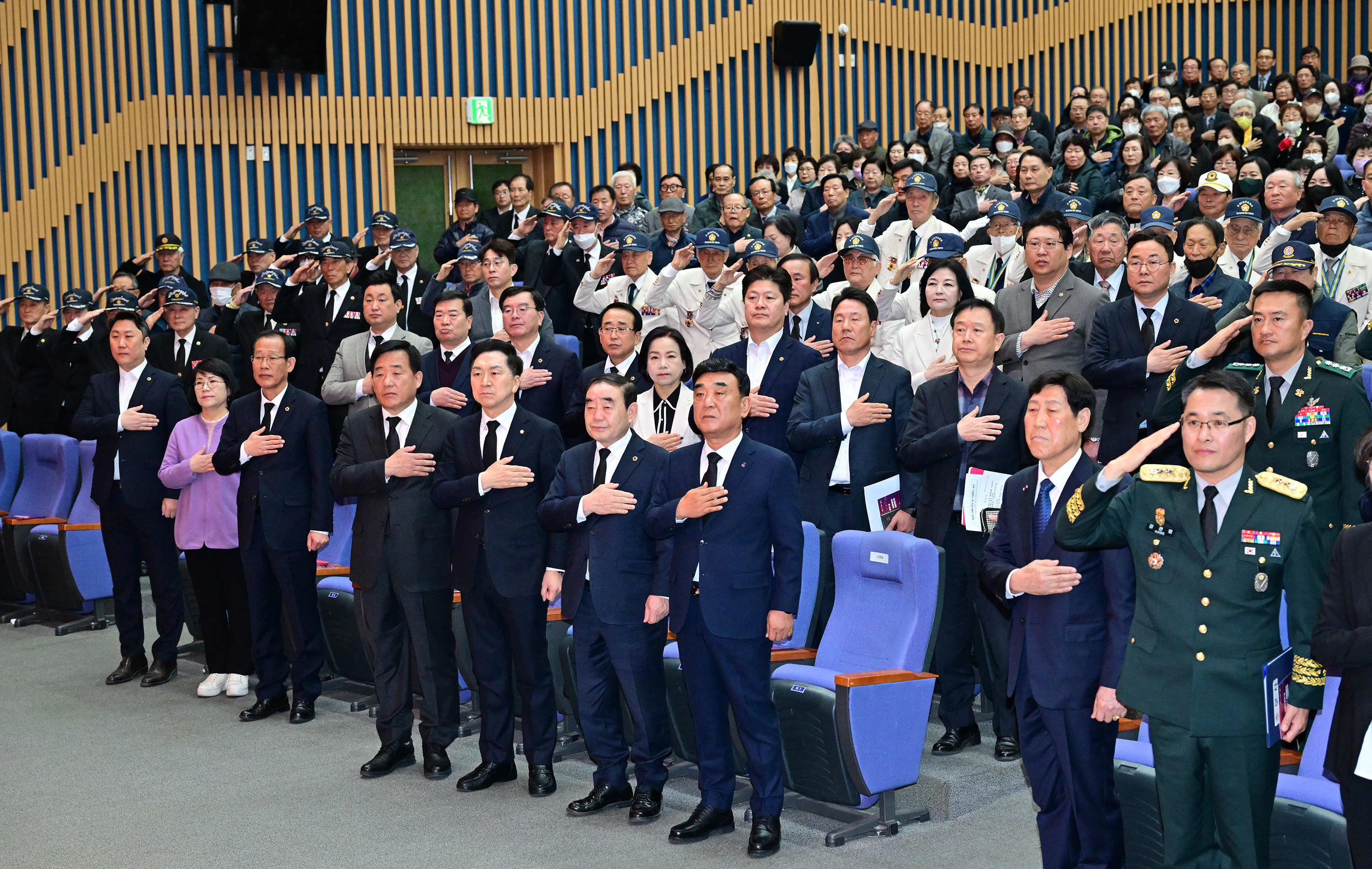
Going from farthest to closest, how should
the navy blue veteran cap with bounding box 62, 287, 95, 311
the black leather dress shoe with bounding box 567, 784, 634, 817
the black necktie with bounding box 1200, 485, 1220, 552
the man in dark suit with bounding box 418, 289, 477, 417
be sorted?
the navy blue veteran cap with bounding box 62, 287, 95, 311, the man in dark suit with bounding box 418, 289, 477, 417, the black leather dress shoe with bounding box 567, 784, 634, 817, the black necktie with bounding box 1200, 485, 1220, 552

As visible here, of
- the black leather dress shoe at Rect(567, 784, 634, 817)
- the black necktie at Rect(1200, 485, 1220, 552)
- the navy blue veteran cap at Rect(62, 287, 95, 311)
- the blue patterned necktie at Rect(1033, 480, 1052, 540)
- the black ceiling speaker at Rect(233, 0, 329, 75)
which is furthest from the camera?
the black ceiling speaker at Rect(233, 0, 329, 75)

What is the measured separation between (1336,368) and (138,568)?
576cm

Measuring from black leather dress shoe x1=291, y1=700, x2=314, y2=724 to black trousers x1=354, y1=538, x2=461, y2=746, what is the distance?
91 centimetres

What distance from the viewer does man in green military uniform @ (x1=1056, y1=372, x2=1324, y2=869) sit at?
3324mm

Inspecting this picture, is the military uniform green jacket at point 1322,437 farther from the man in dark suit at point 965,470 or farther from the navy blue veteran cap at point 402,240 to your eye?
the navy blue veteran cap at point 402,240

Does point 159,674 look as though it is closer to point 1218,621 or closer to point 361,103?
point 1218,621

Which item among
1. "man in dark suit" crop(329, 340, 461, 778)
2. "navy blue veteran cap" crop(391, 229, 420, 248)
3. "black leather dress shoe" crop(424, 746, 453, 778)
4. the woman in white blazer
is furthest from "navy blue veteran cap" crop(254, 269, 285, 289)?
"black leather dress shoe" crop(424, 746, 453, 778)

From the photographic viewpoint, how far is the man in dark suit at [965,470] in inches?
199

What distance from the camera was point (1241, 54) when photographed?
54.5 feet

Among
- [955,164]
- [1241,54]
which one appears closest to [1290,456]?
[955,164]

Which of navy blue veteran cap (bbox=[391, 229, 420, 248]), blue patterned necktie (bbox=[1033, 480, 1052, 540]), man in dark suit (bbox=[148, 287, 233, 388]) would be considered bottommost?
blue patterned necktie (bbox=[1033, 480, 1052, 540])

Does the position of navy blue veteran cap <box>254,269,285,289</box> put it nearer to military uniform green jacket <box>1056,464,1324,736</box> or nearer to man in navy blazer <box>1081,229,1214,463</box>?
man in navy blazer <box>1081,229,1214,463</box>

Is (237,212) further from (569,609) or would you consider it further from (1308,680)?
(1308,680)

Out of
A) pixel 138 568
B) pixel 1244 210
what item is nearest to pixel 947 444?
pixel 1244 210
